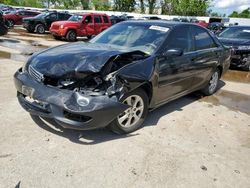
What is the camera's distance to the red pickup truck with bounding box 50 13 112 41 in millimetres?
16859

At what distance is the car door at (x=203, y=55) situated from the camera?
557cm

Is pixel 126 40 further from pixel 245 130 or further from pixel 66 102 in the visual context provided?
pixel 245 130

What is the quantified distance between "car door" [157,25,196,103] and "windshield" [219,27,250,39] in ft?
22.1

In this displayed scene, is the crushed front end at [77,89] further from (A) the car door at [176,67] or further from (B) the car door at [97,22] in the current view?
(B) the car door at [97,22]

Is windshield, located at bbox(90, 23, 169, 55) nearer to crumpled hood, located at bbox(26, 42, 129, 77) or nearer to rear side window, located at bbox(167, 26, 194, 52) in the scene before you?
rear side window, located at bbox(167, 26, 194, 52)

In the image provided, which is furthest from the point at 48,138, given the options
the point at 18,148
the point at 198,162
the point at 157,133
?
the point at 198,162

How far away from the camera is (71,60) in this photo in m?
3.86

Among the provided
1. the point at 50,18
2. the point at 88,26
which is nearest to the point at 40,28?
the point at 50,18

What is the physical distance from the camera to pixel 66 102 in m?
3.42

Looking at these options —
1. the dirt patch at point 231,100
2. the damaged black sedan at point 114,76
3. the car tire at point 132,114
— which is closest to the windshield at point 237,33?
the dirt patch at point 231,100

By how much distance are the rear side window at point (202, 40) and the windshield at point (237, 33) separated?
551 centimetres

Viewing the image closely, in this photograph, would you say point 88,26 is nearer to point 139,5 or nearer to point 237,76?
point 237,76

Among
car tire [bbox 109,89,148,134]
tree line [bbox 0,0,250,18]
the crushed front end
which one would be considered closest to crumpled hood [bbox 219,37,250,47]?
car tire [bbox 109,89,148,134]

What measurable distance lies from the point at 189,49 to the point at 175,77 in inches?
31.5
